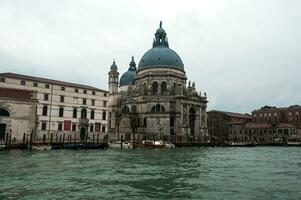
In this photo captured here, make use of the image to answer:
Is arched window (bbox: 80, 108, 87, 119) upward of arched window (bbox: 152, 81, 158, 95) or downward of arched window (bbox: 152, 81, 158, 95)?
downward

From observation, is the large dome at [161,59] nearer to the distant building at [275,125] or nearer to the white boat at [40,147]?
the distant building at [275,125]

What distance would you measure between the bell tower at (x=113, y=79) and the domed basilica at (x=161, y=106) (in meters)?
3.23

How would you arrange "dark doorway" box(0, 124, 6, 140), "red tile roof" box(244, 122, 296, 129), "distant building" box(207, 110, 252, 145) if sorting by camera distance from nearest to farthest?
"dark doorway" box(0, 124, 6, 140)
"red tile roof" box(244, 122, 296, 129)
"distant building" box(207, 110, 252, 145)

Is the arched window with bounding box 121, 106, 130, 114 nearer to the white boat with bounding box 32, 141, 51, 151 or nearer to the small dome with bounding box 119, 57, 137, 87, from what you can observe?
the small dome with bounding box 119, 57, 137, 87

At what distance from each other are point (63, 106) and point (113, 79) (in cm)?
4045

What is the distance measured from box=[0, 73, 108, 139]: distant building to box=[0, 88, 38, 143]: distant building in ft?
1.86

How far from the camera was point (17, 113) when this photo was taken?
47.1m

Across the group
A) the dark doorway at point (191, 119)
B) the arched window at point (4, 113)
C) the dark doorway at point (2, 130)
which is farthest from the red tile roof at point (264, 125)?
the dark doorway at point (2, 130)

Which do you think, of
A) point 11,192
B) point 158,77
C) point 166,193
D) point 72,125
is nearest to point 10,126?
point 72,125

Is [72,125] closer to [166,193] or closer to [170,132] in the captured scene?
[170,132]

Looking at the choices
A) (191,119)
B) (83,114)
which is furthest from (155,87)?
(83,114)

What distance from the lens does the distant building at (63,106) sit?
50.4 metres

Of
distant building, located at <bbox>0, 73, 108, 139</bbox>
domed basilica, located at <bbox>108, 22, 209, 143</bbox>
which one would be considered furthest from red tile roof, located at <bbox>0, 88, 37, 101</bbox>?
domed basilica, located at <bbox>108, 22, 209, 143</bbox>

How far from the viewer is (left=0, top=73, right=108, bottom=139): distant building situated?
50.4 m
